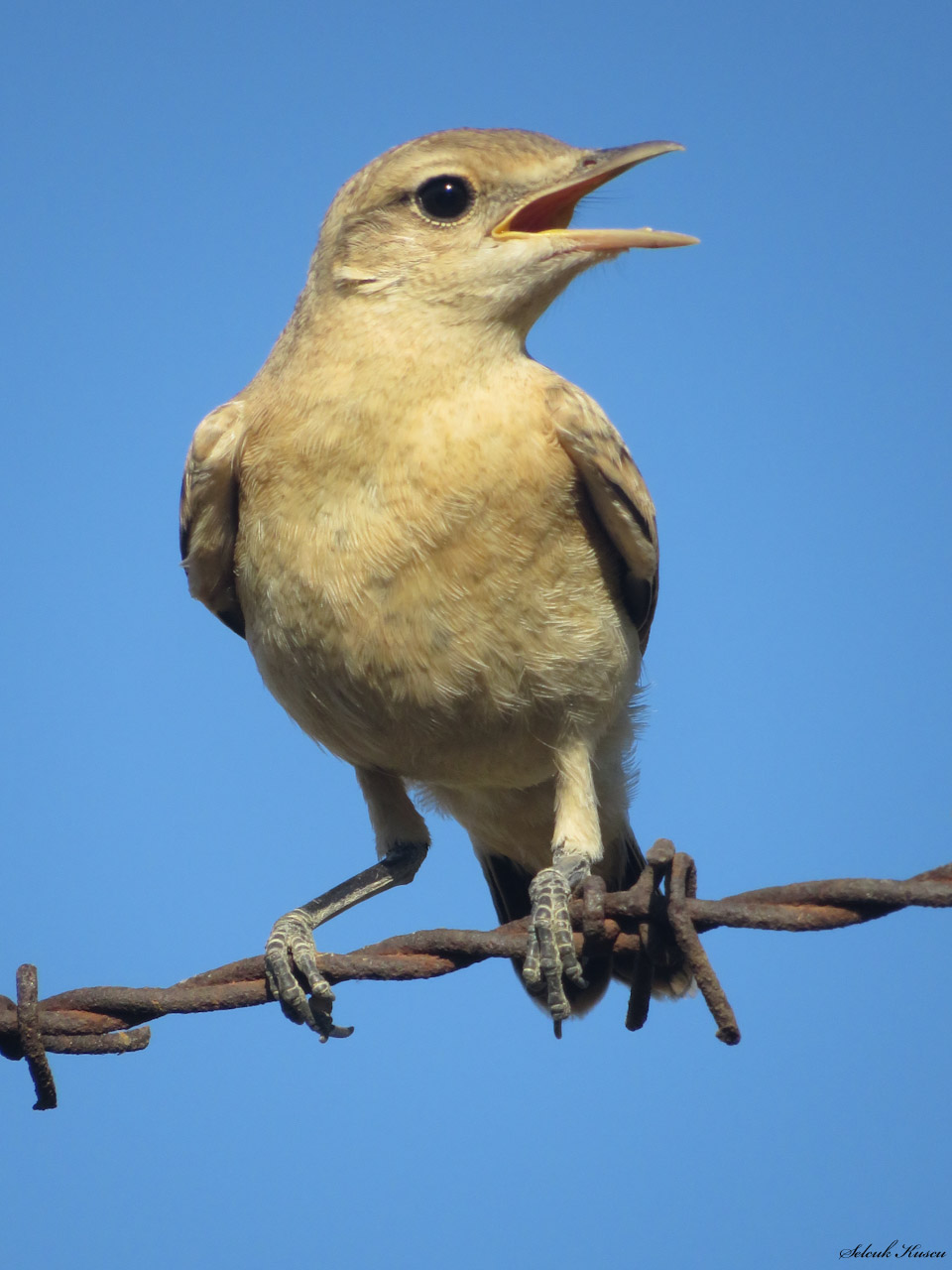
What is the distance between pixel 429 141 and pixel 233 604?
2444mm

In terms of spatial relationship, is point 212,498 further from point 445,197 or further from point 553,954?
point 553,954

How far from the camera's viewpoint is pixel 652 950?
404 cm

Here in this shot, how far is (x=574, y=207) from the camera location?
6320mm

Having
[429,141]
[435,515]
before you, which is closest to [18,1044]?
[435,515]

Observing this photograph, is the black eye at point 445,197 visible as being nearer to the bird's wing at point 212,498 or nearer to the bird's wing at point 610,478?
the bird's wing at point 610,478

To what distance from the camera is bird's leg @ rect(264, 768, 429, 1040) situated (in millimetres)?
5500

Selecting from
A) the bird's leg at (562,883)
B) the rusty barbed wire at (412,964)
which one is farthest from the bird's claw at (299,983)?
the rusty barbed wire at (412,964)

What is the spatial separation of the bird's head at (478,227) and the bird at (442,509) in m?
0.01

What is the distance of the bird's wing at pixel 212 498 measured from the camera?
6168mm

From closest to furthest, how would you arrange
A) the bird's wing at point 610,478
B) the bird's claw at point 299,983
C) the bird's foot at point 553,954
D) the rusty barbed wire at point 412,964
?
the rusty barbed wire at point 412,964 → the bird's foot at point 553,954 → the bird's claw at point 299,983 → the bird's wing at point 610,478

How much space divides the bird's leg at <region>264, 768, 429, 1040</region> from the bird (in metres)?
0.02

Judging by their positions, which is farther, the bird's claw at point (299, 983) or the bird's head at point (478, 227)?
the bird's head at point (478, 227)

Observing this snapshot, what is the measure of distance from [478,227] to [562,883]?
2915 millimetres

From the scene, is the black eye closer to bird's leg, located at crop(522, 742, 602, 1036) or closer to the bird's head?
the bird's head
